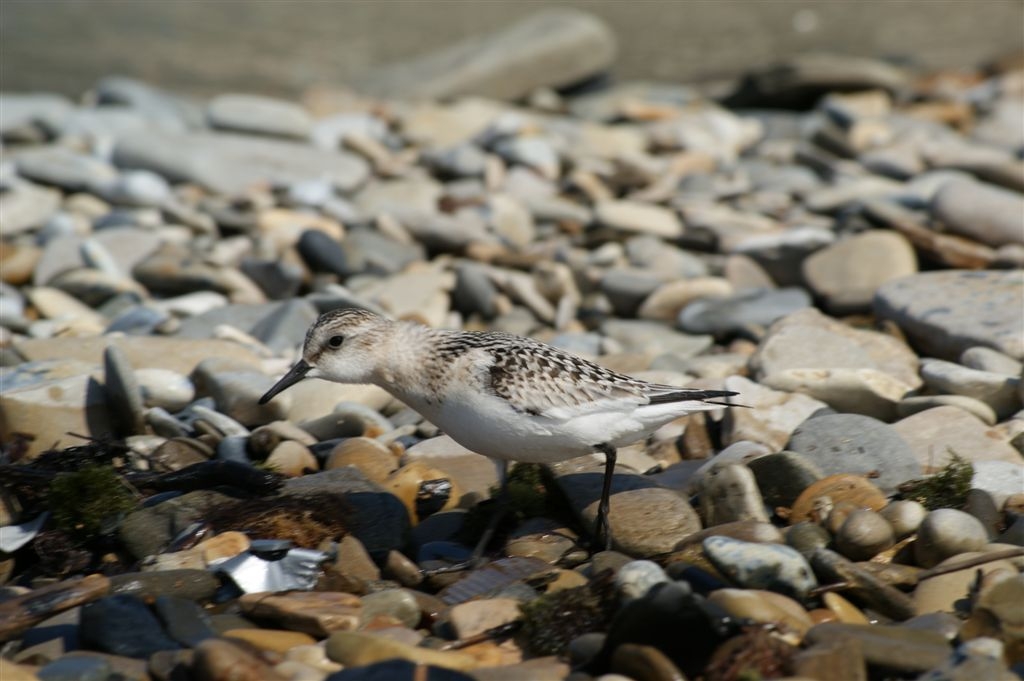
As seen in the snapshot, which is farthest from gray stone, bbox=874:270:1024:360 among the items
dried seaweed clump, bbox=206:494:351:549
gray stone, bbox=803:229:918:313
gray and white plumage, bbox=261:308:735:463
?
dried seaweed clump, bbox=206:494:351:549

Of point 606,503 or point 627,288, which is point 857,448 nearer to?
point 606,503

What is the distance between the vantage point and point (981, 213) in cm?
1037

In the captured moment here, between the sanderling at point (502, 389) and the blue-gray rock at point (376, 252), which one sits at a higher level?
the sanderling at point (502, 389)

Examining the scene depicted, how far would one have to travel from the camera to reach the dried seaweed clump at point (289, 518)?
→ 5.77 m

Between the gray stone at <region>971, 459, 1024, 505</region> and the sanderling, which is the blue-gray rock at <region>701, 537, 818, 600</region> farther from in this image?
the gray stone at <region>971, 459, 1024, 505</region>

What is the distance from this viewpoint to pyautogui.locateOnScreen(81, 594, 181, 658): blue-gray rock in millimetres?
4820

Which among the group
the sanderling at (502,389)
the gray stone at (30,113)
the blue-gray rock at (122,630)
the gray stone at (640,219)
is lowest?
the blue-gray rock at (122,630)

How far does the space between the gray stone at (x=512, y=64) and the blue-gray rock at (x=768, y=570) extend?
13969mm

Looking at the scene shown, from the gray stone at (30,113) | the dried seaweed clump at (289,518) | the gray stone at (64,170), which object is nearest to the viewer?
the dried seaweed clump at (289,518)

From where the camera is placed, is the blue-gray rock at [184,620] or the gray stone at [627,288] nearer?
the blue-gray rock at [184,620]

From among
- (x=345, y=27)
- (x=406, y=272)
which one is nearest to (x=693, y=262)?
(x=406, y=272)

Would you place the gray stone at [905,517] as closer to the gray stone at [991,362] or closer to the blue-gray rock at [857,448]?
the blue-gray rock at [857,448]

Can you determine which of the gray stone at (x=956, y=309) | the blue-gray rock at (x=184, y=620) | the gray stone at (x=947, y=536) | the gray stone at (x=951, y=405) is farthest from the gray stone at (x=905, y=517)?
the blue-gray rock at (x=184, y=620)

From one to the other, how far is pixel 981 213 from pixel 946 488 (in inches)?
201
